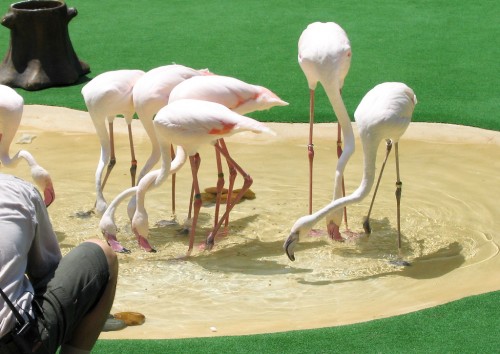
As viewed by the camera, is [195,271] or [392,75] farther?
[392,75]

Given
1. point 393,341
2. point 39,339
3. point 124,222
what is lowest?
point 124,222

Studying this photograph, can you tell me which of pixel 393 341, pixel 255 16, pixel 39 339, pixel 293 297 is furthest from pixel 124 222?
pixel 255 16

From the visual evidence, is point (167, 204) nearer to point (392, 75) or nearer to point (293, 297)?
point (293, 297)

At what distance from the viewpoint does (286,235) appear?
22.5ft

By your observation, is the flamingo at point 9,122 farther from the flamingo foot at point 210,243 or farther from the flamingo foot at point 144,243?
the flamingo foot at point 210,243

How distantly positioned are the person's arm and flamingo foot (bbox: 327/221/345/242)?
9.41 ft

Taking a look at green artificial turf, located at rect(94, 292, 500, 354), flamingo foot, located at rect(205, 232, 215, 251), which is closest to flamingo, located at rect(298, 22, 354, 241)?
flamingo foot, located at rect(205, 232, 215, 251)

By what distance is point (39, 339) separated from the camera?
3.63m

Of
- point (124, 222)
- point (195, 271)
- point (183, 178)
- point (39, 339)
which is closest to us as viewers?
point (39, 339)

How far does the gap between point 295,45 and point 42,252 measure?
293 inches

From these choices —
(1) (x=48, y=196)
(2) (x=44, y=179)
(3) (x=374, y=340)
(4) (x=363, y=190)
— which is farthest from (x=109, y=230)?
(3) (x=374, y=340)

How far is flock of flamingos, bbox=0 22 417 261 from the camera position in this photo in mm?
6125

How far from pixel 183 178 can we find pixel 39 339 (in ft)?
14.3

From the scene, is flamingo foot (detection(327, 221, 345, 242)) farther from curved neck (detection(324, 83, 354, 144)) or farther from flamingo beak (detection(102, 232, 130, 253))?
flamingo beak (detection(102, 232, 130, 253))
